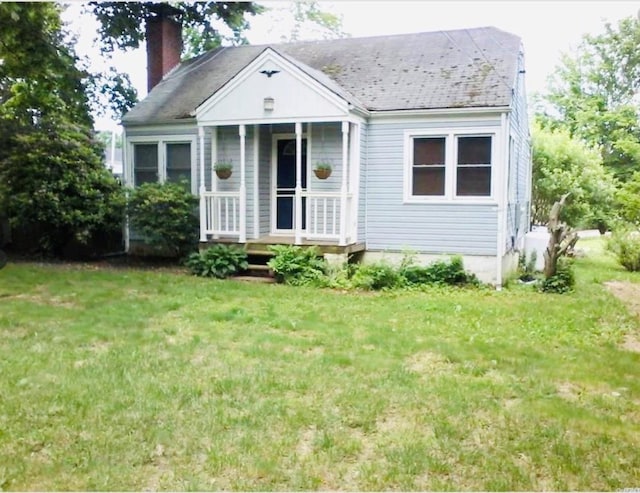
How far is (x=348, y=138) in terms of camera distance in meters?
10.6

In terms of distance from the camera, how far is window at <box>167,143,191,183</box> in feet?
41.1

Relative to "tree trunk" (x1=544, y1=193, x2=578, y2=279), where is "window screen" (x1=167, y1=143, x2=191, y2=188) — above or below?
above

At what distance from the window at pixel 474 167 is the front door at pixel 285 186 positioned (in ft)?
10.3

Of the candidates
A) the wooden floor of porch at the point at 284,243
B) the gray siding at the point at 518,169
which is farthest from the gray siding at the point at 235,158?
the gray siding at the point at 518,169

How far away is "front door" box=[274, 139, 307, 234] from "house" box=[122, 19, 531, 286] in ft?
0.07

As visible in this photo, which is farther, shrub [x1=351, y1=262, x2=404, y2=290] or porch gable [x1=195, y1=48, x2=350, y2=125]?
porch gable [x1=195, y1=48, x2=350, y2=125]

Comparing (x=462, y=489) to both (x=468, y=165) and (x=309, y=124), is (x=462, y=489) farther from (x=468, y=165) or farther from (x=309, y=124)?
(x=309, y=124)

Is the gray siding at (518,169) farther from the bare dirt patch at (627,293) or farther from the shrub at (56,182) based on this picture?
the shrub at (56,182)

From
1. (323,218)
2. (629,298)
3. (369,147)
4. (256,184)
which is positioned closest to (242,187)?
(256,184)

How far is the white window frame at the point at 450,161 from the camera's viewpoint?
10.1 m

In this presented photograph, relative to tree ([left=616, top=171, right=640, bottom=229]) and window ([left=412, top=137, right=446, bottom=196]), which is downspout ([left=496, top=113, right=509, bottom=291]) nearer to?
window ([left=412, top=137, right=446, bottom=196])

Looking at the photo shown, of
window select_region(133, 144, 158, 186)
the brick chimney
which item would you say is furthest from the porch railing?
the brick chimney

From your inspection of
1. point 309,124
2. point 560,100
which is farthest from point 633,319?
point 560,100

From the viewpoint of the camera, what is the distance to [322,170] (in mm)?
10680
